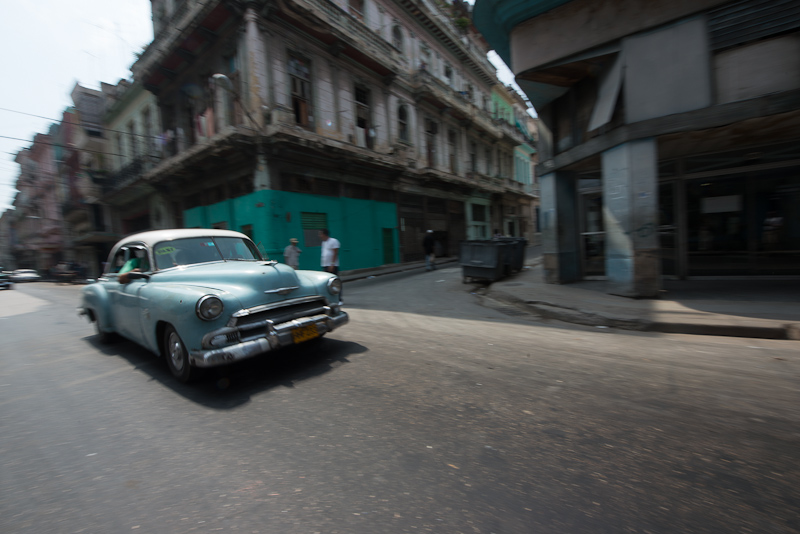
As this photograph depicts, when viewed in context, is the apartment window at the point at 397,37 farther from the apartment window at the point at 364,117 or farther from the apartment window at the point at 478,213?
the apartment window at the point at 478,213

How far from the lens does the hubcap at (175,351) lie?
144 inches

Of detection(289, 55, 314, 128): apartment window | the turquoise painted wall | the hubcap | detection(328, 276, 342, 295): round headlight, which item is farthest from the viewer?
detection(289, 55, 314, 128): apartment window

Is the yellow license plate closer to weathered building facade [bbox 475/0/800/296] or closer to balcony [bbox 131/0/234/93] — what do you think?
weathered building facade [bbox 475/0/800/296]

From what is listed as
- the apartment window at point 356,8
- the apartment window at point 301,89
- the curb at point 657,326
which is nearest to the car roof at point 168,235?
the curb at point 657,326

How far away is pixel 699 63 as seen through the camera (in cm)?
628

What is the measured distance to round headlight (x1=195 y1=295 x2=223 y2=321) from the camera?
3.31m

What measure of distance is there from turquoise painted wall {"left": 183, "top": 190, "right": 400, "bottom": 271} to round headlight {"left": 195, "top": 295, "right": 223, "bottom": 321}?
10373mm

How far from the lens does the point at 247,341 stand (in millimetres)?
3438

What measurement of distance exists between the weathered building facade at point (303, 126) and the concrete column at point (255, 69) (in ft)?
0.14

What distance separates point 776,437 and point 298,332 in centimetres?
368

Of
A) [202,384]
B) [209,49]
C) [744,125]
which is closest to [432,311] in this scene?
[202,384]

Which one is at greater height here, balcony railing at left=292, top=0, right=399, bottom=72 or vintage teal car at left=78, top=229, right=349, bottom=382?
balcony railing at left=292, top=0, right=399, bottom=72

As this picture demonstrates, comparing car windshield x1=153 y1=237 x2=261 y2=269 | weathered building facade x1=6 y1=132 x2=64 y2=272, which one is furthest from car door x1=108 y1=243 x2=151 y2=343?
weathered building facade x1=6 y1=132 x2=64 y2=272

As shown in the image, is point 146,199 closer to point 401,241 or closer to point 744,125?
point 401,241
